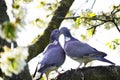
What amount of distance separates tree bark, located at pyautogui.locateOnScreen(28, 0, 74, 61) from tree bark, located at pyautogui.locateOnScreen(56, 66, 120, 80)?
5.75 feet

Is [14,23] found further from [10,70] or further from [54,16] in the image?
[54,16]

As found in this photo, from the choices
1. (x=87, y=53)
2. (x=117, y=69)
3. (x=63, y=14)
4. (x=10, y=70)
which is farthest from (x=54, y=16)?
(x=10, y=70)

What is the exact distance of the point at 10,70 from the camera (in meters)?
1.72

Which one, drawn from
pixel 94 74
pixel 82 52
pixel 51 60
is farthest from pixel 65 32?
pixel 94 74

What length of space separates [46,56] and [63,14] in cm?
154

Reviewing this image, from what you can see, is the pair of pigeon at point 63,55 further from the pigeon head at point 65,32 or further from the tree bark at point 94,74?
the tree bark at point 94,74

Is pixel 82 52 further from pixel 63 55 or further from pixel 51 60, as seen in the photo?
pixel 51 60

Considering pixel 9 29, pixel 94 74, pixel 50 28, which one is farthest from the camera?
pixel 50 28

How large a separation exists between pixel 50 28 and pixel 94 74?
2.47 metres

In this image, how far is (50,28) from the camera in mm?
6031

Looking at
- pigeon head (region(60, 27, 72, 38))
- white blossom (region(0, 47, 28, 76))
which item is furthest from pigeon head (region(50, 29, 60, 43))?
white blossom (region(0, 47, 28, 76))

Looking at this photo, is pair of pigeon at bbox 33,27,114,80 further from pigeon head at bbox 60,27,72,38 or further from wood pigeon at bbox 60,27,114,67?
pigeon head at bbox 60,27,72,38

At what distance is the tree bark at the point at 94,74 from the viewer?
366 centimetres

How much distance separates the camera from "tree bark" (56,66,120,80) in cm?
366
